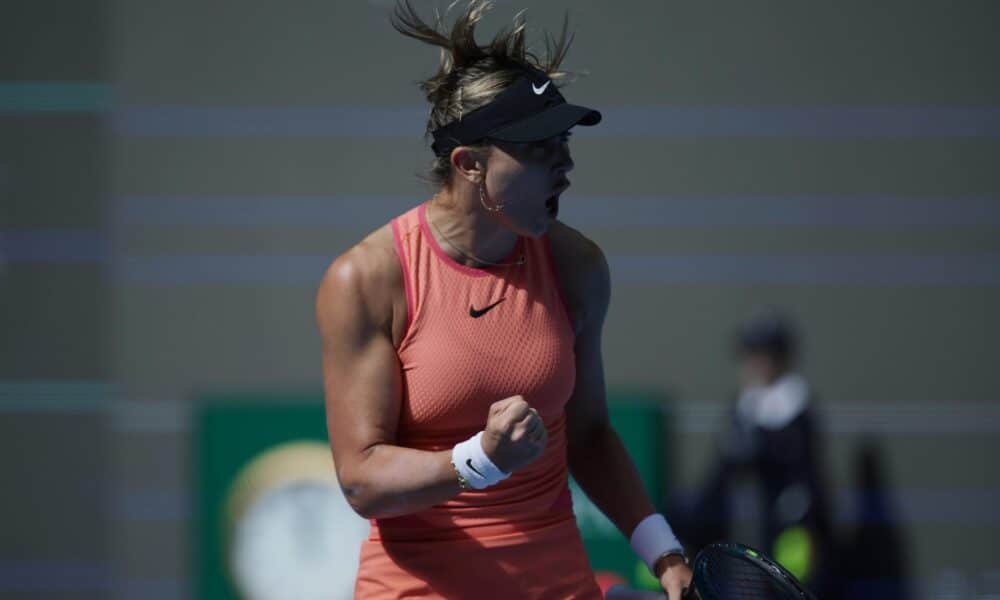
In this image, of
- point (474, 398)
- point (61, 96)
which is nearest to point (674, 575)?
point (474, 398)

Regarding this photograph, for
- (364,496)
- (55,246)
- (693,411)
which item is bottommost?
(693,411)

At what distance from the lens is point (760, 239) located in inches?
207

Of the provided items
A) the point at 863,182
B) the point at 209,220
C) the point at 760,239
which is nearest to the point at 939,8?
the point at 863,182

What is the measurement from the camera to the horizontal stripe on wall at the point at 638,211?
5.24m

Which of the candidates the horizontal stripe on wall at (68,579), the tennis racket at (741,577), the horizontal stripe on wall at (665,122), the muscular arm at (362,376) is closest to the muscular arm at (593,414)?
the tennis racket at (741,577)

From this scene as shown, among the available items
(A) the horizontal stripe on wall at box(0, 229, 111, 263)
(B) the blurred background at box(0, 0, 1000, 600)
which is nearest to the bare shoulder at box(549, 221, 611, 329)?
(B) the blurred background at box(0, 0, 1000, 600)

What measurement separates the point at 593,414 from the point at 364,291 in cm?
54

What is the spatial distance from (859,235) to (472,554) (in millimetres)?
3468

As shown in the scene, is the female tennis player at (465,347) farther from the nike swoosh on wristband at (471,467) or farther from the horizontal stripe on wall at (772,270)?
the horizontal stripe on wall at (772,270)

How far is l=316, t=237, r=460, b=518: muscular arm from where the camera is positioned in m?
2.12

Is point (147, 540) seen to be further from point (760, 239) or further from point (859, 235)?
point (859, 235)

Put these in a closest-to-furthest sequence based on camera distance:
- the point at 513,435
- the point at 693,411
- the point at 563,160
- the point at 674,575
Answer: the point at 513,435, the point at 563,160, the point at 674,575, the point at 693,411

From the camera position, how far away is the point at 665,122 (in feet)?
17.2

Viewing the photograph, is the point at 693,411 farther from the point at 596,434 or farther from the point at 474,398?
the point at 474,398
